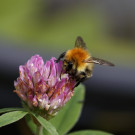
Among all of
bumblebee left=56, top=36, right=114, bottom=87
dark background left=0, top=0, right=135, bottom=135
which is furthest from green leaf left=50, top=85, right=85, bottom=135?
dark background left=0, top=0, right=135, bottom=135

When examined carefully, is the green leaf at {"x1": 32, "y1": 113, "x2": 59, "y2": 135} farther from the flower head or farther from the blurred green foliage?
the blurred green foliage

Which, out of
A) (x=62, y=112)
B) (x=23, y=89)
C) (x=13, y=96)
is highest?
(x=23, y=89)

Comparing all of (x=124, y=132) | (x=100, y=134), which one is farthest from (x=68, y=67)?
(x=124, y=132)

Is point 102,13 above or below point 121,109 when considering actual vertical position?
above

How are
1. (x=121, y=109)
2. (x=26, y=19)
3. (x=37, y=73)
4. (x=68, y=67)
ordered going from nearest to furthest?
1. (x=37, y=73)
2. (x=68, y=67)
3. (x=121, y=109)
4. (x=26, y=19)

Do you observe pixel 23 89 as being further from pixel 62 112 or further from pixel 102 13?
pixel 102 13

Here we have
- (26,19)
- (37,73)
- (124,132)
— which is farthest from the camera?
(26,19)

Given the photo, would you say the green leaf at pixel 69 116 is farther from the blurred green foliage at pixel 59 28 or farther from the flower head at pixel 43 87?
the blurred green foliage at pixel 59 28

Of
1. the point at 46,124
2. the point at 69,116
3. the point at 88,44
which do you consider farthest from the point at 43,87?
the point at 88,44
